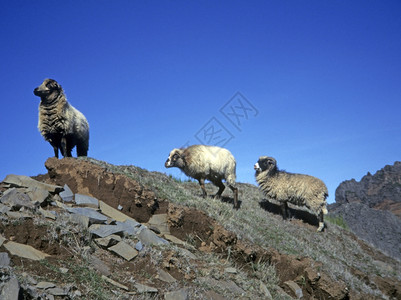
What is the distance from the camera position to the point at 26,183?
27.6 feet

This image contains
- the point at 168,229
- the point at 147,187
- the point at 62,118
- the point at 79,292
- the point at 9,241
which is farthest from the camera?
the point at 62,118

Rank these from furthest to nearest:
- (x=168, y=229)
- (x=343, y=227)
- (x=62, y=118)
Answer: (x=343, y=227) → (x=62, y=118) → (x=168, y=229)

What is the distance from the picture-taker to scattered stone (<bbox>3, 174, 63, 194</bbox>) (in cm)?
836

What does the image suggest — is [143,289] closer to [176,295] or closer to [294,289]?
[176,295]

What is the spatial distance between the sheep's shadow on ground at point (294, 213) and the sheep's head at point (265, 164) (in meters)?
1.53

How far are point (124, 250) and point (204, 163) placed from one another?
7283 millimetres

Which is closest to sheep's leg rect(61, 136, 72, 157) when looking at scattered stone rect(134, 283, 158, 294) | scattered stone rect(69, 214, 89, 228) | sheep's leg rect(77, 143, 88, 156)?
sheep's leg rect(77, 143, 88, 156)

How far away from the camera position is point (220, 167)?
45.9ft

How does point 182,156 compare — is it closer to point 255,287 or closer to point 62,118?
point 62,118

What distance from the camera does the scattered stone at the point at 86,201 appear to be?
8.35 meters

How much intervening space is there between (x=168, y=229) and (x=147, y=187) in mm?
1435

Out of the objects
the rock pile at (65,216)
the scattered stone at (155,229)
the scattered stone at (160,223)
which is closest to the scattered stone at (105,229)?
the rock pile at (65,216)

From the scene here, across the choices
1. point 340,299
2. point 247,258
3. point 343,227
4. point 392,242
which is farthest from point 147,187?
point 392,242

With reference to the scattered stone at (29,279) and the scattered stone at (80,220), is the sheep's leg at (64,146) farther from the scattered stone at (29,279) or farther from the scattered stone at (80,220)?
the scattered stone at (29,279)
